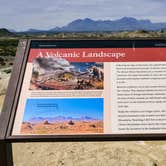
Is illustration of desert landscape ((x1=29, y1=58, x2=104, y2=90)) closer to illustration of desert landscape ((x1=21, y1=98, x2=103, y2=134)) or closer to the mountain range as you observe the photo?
illustration of desert landscape ((x1=21, y1=98, x2=103, y2=134))

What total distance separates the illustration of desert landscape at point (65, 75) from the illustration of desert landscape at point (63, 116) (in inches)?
8.8

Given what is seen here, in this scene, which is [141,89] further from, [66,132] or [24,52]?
[24,52]

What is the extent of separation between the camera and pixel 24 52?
5145mm

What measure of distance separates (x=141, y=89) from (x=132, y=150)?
11.5 feet

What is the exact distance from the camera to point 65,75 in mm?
4941

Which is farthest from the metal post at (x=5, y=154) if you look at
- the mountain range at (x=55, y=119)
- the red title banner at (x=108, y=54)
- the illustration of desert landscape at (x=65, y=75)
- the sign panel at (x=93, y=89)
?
the red title banner at (x=108, y=54)

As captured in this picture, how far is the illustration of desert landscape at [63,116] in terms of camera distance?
4.38m

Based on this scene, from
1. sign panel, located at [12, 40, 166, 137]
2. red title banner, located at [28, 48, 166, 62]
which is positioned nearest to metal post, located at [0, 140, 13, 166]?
sign panel, located at [12, 40, 166, 137]

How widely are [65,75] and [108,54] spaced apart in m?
0.56

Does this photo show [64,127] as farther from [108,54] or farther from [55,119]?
[108,54]

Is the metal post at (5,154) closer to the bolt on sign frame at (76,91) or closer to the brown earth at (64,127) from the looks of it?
the bolt on sign frame at (76,91)

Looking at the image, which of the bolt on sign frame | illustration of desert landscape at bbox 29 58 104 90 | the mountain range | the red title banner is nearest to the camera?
the bolt on sign frame

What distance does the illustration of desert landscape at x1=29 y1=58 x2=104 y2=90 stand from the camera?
189 inches

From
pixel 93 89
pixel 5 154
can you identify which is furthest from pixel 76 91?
pixel 5 154
